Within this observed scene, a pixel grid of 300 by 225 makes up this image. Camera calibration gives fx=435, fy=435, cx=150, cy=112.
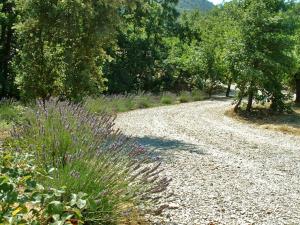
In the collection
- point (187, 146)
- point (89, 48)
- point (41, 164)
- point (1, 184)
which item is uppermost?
point (89, 48)

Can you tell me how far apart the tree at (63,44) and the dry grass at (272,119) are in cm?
705

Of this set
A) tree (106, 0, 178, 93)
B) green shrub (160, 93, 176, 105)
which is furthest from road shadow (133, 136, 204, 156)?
tree (106, 0, 178, 93)

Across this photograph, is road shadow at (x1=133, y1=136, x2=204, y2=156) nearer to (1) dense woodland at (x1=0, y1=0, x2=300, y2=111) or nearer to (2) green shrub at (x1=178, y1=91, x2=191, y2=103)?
(1) dense woodland at (x1=0, y1=0, x2=300, y2=111)

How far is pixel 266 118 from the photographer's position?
18875 millimetres

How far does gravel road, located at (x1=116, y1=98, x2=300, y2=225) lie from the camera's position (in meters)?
5.44

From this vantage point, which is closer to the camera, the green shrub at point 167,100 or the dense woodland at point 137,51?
the dense woodland at point 137,51

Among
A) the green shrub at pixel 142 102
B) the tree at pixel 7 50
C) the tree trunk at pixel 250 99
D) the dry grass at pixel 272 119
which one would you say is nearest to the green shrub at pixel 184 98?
the green shrub at pixel 142 102

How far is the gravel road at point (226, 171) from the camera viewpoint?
544 cm

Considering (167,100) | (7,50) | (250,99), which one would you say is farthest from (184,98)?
(7,50)

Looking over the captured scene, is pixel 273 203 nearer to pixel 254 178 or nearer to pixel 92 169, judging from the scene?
pixel 254 178

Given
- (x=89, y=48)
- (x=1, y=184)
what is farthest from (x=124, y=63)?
(x=1, y=184)

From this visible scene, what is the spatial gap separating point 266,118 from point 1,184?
17.5m

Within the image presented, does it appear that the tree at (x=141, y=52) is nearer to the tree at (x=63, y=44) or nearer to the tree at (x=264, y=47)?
the tree at (x=264, y=47)

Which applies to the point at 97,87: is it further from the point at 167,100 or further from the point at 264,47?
the point at 167,100
